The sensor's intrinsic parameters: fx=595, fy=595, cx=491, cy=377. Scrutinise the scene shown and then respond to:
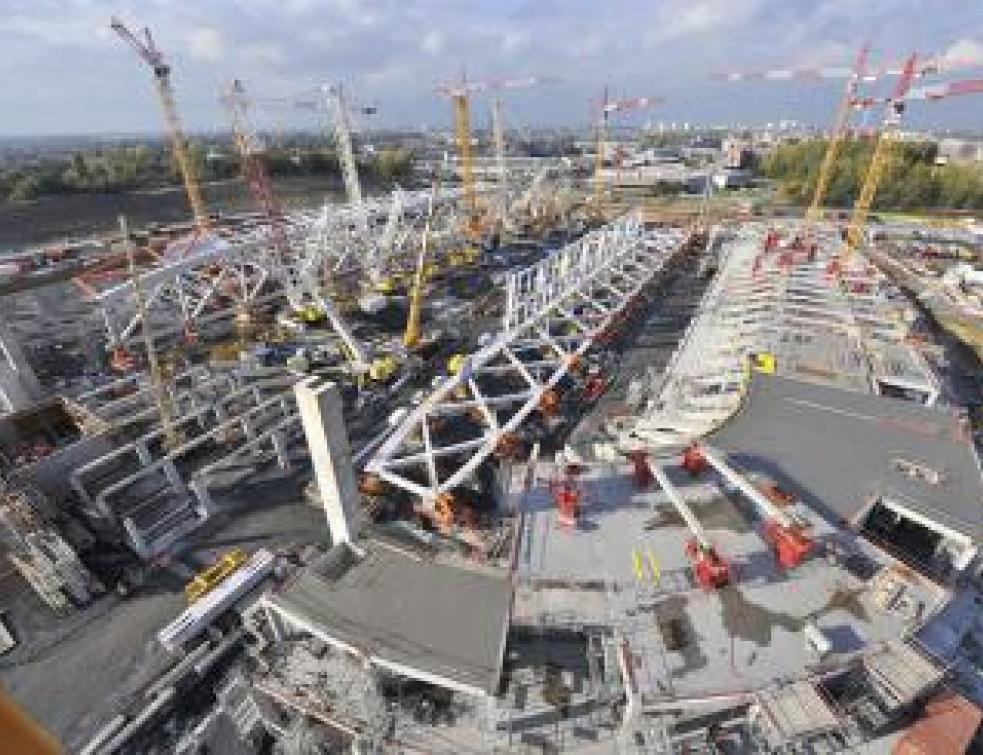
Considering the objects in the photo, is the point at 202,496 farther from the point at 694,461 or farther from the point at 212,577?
the point at 694,461

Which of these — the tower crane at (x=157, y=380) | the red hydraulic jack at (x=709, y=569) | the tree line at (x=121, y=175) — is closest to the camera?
the red hydraulic jack at (x=709, y=569)

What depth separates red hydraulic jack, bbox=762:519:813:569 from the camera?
27.2m

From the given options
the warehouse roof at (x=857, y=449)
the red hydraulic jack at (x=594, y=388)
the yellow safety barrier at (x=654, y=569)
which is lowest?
the red hydraulic jack at (x=594, y=388)

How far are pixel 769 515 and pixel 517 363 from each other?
2573 centimetres

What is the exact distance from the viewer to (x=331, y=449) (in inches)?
1128

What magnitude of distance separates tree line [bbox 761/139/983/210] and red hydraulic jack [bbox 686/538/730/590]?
432ft

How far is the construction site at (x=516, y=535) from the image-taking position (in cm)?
2392

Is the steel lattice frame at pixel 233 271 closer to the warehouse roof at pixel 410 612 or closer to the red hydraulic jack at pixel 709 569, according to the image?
the warehouse roof at pixel 410 612

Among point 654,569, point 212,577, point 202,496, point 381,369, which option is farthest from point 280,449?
point 654,569

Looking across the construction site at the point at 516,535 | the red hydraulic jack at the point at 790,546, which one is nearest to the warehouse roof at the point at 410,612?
the construction site at the point at 516,535

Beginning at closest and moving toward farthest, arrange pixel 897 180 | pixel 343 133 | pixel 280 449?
pixel 280 449 < pixel 343 133 < pixel 897 180

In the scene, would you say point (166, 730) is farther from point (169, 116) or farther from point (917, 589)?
point (169, 116)

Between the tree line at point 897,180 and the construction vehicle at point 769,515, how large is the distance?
409 ft

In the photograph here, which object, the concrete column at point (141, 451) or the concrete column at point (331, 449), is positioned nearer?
the concrete column at point (331, 449)
